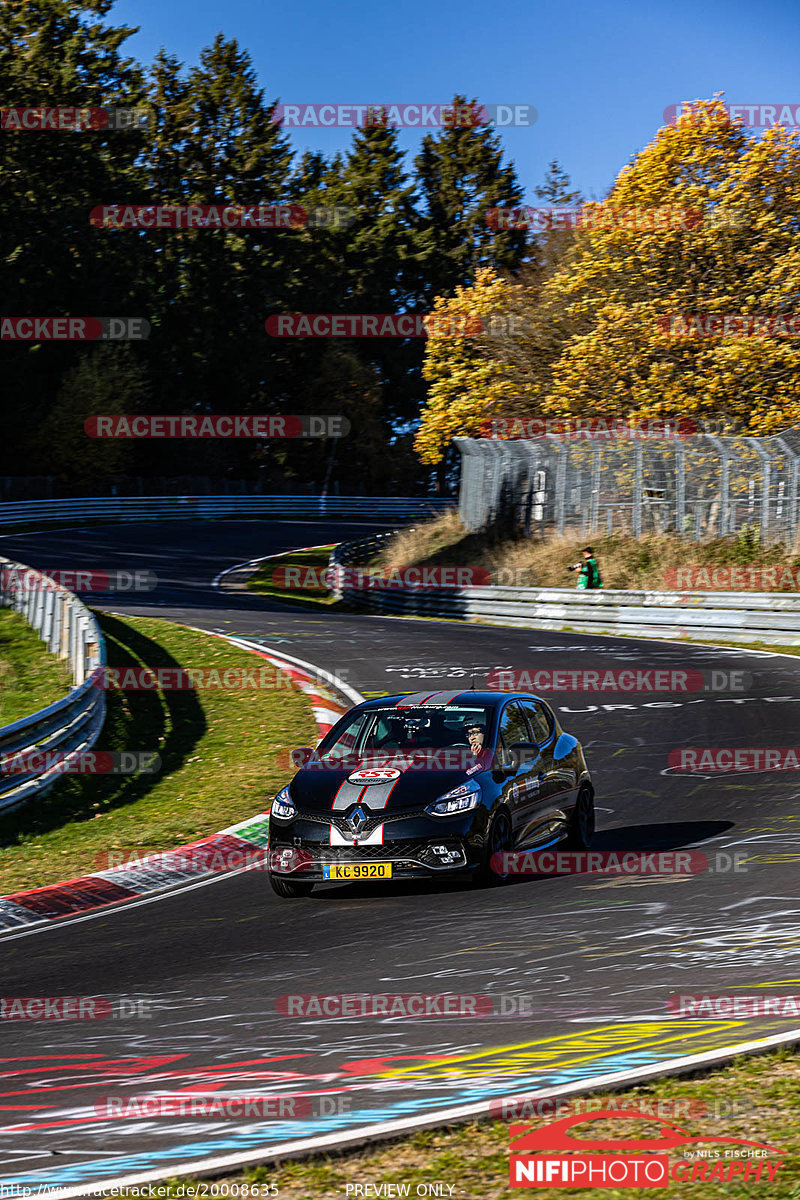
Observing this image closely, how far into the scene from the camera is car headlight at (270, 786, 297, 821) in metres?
10.0

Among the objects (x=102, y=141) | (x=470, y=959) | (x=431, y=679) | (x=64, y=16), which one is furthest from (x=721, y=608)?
(x=64, y=16)

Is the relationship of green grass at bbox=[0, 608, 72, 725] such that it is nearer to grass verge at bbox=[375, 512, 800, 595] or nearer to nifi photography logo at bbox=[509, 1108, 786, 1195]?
nifi photography logo at bbox=[509, 1108, 786, 1195]

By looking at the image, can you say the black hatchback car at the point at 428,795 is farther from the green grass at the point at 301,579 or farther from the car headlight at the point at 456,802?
the green grass at the point at 301,579

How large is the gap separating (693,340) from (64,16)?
50.3m

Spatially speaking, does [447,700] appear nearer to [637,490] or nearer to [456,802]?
[456,802]

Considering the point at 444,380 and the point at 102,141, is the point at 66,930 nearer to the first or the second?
the point at 444,380

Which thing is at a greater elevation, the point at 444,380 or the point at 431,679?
the point at 444,380

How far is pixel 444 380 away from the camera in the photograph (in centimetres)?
4275

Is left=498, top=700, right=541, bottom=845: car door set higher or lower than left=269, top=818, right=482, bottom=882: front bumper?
higher

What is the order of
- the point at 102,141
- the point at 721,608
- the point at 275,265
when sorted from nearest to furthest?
the point at 721,608 < the point at 102,141 < the point at 275,265

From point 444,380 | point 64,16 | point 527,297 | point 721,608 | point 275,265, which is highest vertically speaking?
point 64,16

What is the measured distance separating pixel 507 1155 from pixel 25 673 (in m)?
17.0

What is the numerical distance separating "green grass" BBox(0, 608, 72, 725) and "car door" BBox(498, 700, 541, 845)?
324 inches

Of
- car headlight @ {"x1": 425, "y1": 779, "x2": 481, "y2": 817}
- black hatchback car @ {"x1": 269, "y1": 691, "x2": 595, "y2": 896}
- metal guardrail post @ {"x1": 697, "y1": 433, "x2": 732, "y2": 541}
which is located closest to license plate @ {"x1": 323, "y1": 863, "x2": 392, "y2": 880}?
black hatchback car @ {"x1": 269, "y1": 691, "x2": 595, "y2": 896}
